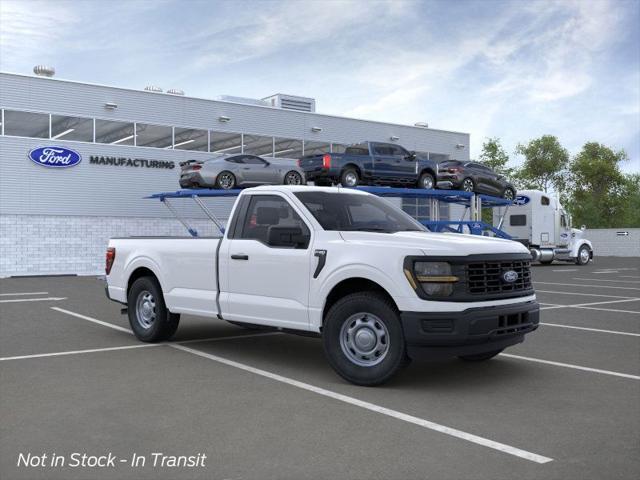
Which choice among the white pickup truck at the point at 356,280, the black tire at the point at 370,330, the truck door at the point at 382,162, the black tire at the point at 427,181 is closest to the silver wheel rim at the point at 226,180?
the truck door at the point at 382,162

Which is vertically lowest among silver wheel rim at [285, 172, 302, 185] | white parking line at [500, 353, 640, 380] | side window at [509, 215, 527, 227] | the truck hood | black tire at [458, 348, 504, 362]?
white parking line at [500, 353, 640, 380]

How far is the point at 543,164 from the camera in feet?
257

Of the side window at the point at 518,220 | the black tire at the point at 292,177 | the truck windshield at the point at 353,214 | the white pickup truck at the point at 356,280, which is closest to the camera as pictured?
the white pickup truck at the point at 356,280

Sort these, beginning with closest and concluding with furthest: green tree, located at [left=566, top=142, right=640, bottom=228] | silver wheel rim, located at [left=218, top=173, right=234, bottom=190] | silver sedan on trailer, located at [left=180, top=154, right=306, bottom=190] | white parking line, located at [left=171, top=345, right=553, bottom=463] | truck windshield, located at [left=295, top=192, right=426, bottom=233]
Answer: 1. white parking line, located at [left=171, top=345, right=553, bottom=463]
2. truck windshield, located at [left=295, top=192, right=426, bottom=233]
3. silver sedan on trailer, located at [left=180, top=154, right=306, bottom=190]
4. silver wheel rim, located at [left=218, top=173, right=234, bottom=190]
5. green tree, located at [left=566, top=142, right=640, bottom=228]

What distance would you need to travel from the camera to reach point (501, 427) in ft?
17.0

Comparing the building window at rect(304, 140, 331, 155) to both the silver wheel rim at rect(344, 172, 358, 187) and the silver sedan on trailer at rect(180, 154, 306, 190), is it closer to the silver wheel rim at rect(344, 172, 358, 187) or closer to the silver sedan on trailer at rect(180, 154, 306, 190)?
the silver sedan on trailer at rect(180, 154, 306, 190)

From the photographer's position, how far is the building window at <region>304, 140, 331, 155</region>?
115 feet

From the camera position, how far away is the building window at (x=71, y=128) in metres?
27.9

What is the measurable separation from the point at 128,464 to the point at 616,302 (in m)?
12.9

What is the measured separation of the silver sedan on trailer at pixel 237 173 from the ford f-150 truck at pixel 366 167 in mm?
784

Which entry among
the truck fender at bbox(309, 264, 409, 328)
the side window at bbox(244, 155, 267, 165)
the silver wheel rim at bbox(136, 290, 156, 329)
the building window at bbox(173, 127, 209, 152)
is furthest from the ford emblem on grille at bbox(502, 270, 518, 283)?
the building window at bbox(173, 127, 209, 152)

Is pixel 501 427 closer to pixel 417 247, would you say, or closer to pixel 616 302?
pixel 417 247

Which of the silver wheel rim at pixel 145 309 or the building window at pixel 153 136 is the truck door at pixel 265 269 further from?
the building window at pixel 153 136

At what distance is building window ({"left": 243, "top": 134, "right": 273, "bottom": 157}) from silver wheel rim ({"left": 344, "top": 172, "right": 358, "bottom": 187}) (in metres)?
10.7
